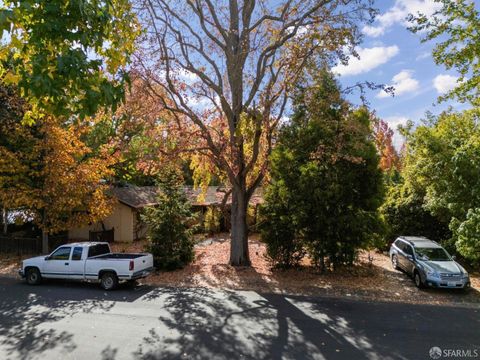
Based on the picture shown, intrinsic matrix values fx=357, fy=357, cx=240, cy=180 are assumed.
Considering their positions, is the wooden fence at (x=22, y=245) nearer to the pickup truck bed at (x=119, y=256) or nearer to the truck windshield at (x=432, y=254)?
the pickup truck bed at (x=119, y=256)

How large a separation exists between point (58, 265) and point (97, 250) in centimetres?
154

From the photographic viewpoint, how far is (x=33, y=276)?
14.4 meters

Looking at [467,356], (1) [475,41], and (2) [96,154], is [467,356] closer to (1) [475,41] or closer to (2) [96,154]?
(1) [475,41]

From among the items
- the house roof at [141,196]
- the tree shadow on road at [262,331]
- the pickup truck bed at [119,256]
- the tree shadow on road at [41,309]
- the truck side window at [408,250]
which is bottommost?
the tree shadow on road at [262,331]

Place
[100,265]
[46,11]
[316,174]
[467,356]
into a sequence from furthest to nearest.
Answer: [316,174] → [100,265] → [467,356] → [46,11]

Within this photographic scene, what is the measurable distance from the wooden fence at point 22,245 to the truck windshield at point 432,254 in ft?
66.1

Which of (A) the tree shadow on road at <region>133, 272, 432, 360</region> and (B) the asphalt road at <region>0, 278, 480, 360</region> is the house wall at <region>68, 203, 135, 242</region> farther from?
(A) the tree shadow on road at <region>133, 272, 432, 360</region>

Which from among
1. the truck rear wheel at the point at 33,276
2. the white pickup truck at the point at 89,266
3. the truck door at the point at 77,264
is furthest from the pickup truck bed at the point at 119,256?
the truck rear wheel at the point at 33,276

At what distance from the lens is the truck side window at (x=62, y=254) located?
14.1 m

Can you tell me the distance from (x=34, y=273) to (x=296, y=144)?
39.2 feet

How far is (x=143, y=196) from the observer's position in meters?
28.1

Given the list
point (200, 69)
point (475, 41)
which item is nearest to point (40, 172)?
point (200, 69)

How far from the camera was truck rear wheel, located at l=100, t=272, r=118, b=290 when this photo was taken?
43.3ft

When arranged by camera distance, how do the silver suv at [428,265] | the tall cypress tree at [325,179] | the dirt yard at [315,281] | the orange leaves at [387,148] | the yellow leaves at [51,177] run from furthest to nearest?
the orange leaves at [387,148]
the yellow leaves at [51,177]
the tall cypress tree at [325,179]
the silver suv at [428,265]
the dirt yard at [315,281]
